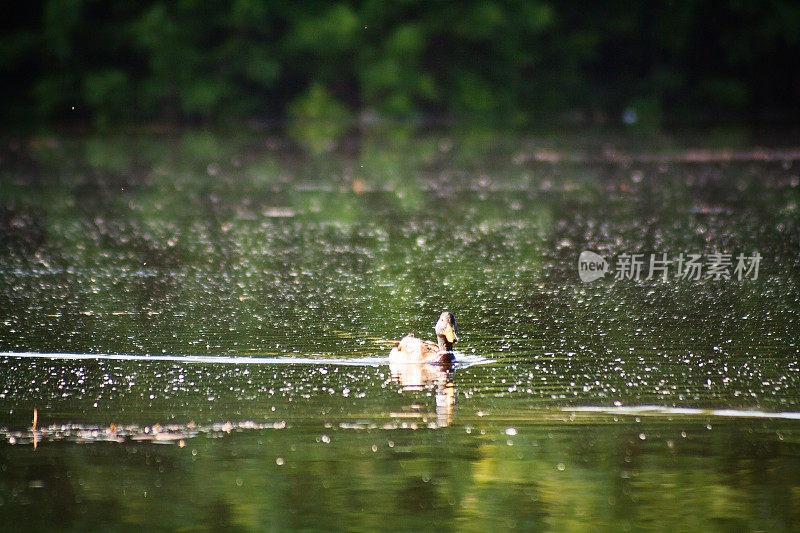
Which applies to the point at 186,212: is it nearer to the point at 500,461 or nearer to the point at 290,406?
the point at 290,406

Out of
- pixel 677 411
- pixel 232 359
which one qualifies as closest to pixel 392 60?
pixel 232 359

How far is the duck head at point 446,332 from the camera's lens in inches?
270

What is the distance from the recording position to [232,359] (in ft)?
22.2

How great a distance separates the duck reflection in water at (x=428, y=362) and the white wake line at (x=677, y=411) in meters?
0.63

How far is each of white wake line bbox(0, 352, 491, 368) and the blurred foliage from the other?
25.2m

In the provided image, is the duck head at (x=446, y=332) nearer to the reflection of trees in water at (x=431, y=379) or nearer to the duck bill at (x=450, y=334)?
the duck bill at (x=450, y=334)

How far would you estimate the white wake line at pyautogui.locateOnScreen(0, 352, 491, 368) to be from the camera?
6.68m

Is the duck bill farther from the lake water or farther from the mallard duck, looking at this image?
the lake water

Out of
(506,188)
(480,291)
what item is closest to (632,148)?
(506,188)

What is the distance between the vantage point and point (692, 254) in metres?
10.3

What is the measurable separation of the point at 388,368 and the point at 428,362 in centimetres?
19
